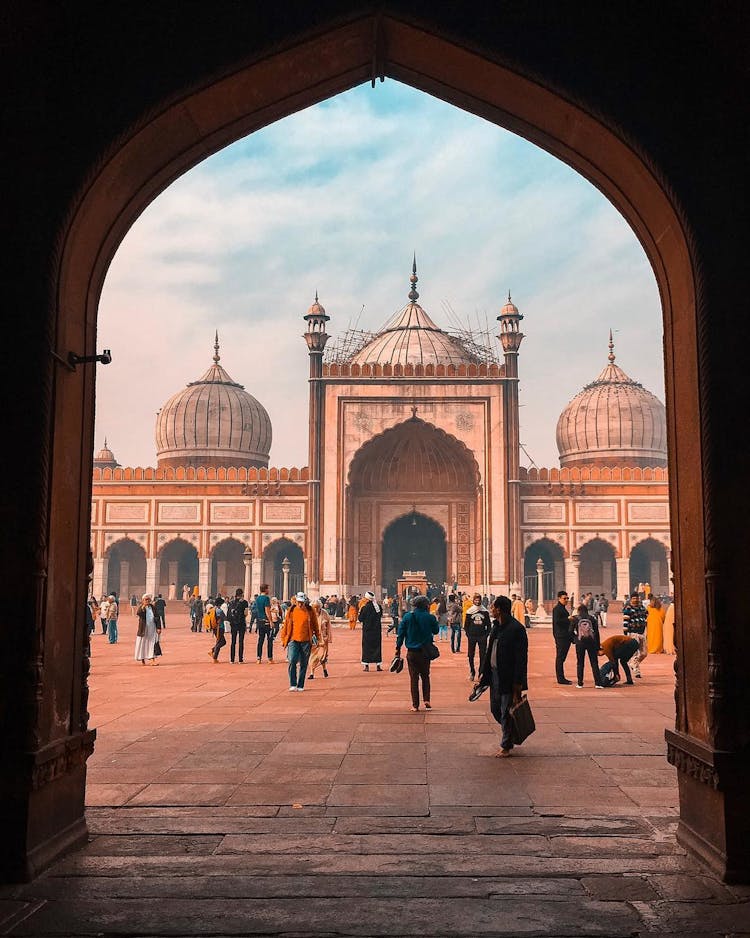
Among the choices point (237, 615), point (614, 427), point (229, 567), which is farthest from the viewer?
point (614, 427)

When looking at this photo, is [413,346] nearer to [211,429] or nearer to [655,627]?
[211,429]

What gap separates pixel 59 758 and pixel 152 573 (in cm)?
3442

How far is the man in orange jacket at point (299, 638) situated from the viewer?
11.4 m

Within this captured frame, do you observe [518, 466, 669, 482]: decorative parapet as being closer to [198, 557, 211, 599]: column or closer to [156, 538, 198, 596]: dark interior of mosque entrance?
[198, 557, 211, 599]: column

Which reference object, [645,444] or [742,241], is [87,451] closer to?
[742,241]

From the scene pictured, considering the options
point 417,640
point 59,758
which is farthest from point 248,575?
point 59,758

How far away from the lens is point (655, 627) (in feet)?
55.1

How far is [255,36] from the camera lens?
16.0 ft

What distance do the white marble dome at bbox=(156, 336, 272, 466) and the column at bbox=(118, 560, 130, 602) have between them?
558 cm

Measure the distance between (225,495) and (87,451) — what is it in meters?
33.9

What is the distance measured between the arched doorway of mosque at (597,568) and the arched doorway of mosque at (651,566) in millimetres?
873

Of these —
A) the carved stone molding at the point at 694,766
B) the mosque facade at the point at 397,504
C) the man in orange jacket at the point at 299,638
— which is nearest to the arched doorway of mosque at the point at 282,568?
the mosque facade at the point at 397,504

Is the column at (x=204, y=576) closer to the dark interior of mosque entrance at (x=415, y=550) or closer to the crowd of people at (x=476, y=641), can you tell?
the dark interior of mosque entrance at (x=415, y=550)

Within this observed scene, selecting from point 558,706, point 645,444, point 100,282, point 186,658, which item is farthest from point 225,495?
point 100,282
